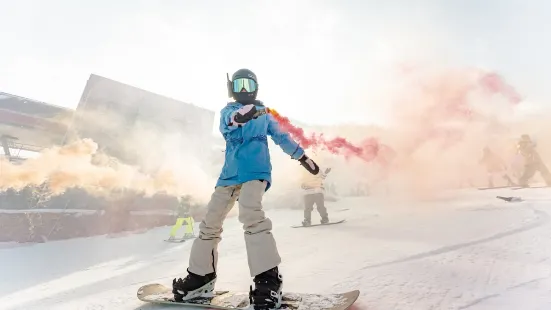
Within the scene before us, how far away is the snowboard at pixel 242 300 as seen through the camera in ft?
7.68

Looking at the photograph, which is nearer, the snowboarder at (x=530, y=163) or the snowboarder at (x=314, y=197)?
the snowboarder at (x=314, y=197)

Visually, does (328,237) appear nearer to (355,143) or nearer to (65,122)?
(355,143)

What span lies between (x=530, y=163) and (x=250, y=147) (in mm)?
10087

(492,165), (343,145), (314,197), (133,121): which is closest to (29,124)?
(133,121)

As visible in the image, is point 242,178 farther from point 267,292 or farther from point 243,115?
point 267,292

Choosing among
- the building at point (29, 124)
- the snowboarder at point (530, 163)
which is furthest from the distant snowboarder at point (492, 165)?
the building at point (29, 124)

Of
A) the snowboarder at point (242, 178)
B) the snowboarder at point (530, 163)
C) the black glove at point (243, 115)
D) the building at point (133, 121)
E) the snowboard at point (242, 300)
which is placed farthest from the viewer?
the snowboarder at point (530, 163)

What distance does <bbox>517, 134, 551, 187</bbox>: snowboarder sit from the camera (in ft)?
31.8

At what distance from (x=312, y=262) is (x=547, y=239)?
2.39 meters

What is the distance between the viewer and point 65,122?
8766 millimetres

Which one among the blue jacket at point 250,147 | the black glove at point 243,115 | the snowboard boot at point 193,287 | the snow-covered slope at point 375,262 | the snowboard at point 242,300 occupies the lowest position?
the snow-covered slope at point 375,262

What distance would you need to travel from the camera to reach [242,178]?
2.71 m

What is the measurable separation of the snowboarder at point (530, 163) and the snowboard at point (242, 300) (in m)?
9.64

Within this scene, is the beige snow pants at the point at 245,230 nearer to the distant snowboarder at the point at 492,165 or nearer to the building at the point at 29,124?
the building at the point at 29,124
